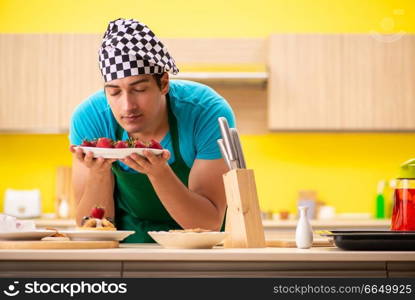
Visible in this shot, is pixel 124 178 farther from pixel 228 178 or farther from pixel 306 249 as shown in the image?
pixel 306 249

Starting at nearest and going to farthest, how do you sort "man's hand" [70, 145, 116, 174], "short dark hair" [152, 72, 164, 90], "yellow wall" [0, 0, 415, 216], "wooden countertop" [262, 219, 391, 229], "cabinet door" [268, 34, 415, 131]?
"man's hand" [70, 145, 116, 174] < "short dark hair" [152, 72, 164, 90] < "wooden countertop" [262, 219, 391, 229] < "cabinet door" [268, 34, 415, 131] < "yellow wall" [0, 0, 415, 216]

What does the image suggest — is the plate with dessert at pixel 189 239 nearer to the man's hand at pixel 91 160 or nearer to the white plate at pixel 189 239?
the white plate at pixel 189 239

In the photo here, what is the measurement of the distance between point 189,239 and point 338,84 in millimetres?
3679

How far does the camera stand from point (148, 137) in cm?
266

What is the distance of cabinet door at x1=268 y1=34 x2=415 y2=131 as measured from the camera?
5277 mm

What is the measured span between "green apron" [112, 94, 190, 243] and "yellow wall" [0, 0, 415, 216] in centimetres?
293

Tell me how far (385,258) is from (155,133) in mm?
1214

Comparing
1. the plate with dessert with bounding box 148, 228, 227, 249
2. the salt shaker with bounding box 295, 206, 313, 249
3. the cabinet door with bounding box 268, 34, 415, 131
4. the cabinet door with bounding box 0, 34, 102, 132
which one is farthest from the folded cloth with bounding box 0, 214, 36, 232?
the cabinet door with bounding box 268, 34, 415, 131

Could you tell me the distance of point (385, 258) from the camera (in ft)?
5.37

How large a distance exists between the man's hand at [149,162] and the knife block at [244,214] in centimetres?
27

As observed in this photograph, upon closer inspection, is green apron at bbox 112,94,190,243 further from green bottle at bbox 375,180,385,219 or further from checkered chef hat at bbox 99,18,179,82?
green bottle at bbox 375,180,385,219

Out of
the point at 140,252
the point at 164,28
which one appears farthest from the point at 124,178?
the point at 164,28

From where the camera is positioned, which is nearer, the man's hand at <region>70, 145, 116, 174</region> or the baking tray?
the baking tray

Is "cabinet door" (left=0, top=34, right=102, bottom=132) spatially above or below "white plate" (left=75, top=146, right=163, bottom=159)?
above
